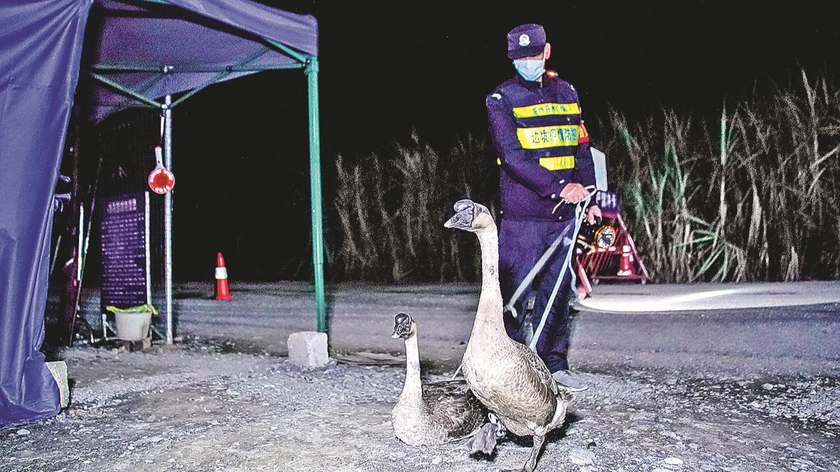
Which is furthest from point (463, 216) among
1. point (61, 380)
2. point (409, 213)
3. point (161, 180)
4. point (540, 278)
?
point (409, 213)

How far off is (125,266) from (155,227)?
50 centimetres

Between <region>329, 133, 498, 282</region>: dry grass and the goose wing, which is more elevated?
<region>329, 133, 498, 282</region>: dry grass

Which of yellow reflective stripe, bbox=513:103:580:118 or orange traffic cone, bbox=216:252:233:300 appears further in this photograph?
orange traffic cone, bbox=216:252:233:300

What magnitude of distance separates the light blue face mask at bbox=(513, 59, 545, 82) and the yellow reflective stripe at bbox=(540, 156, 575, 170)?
0.53 metres

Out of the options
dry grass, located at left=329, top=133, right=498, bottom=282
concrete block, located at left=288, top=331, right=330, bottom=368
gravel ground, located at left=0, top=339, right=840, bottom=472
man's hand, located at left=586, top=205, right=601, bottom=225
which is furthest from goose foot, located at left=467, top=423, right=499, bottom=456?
dry grass, located at left=329, top=133, right=498, bottom=282

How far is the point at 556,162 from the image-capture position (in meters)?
4.92

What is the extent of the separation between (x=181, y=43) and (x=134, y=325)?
2.68 meters

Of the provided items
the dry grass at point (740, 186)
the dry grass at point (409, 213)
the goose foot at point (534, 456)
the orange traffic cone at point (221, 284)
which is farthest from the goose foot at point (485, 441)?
the dry grass at point (409, 213)

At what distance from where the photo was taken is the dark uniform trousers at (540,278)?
498 cm

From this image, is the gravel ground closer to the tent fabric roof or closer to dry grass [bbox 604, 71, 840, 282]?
the tent fabric roof

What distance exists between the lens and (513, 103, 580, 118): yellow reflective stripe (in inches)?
193

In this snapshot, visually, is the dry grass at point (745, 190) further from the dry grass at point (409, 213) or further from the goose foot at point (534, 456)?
the goose foot at point (534, 456)

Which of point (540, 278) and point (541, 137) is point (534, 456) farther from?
point (541, 137)

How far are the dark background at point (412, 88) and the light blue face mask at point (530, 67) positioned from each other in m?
9.29
